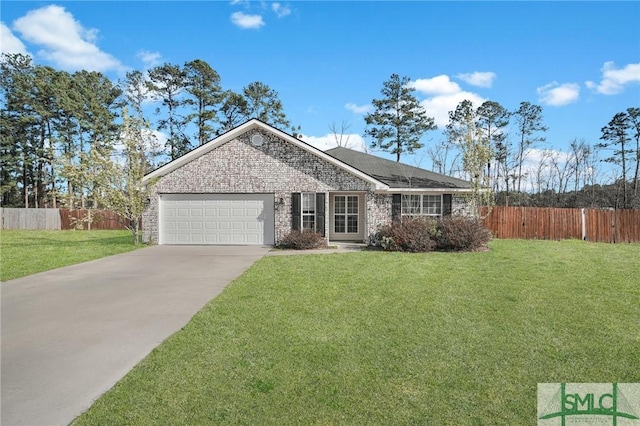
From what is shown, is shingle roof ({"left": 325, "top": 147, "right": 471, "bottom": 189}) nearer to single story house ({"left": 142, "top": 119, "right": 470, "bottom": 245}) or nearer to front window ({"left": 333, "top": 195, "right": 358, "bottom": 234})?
single story house ({"left": 142, "top": 119, "right": 470, "bottom": 245})

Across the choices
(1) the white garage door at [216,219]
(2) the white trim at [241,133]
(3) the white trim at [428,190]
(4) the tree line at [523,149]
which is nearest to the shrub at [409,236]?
(3) the white trim at [428,190]

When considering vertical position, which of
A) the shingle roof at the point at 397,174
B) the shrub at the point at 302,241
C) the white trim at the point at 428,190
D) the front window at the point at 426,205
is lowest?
the shrub at the point at 302,241

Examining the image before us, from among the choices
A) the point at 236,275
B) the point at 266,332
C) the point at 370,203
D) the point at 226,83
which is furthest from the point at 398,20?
the point at 226,83

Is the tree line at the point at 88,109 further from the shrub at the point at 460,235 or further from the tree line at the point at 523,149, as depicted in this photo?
the shrub at the point at 460,235

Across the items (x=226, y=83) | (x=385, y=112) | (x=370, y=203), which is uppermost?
(x=226, y=83)

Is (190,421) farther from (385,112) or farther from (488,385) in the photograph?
(385,112)

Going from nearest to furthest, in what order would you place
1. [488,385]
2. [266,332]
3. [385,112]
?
[488,385], [266,332], [385,112]

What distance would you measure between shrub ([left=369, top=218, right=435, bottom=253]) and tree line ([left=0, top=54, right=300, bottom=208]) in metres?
24.2

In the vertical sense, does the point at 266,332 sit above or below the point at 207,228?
below

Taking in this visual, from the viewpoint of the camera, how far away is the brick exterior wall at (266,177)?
15.4 metres

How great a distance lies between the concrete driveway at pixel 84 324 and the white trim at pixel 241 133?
5746mm

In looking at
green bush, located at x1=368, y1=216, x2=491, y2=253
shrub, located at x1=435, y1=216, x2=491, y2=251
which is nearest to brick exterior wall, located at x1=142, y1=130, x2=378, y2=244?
green bush, located at x1=368, y1=216, x2=491, y2=253

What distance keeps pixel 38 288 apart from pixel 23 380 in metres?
5.12

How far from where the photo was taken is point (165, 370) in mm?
3867
